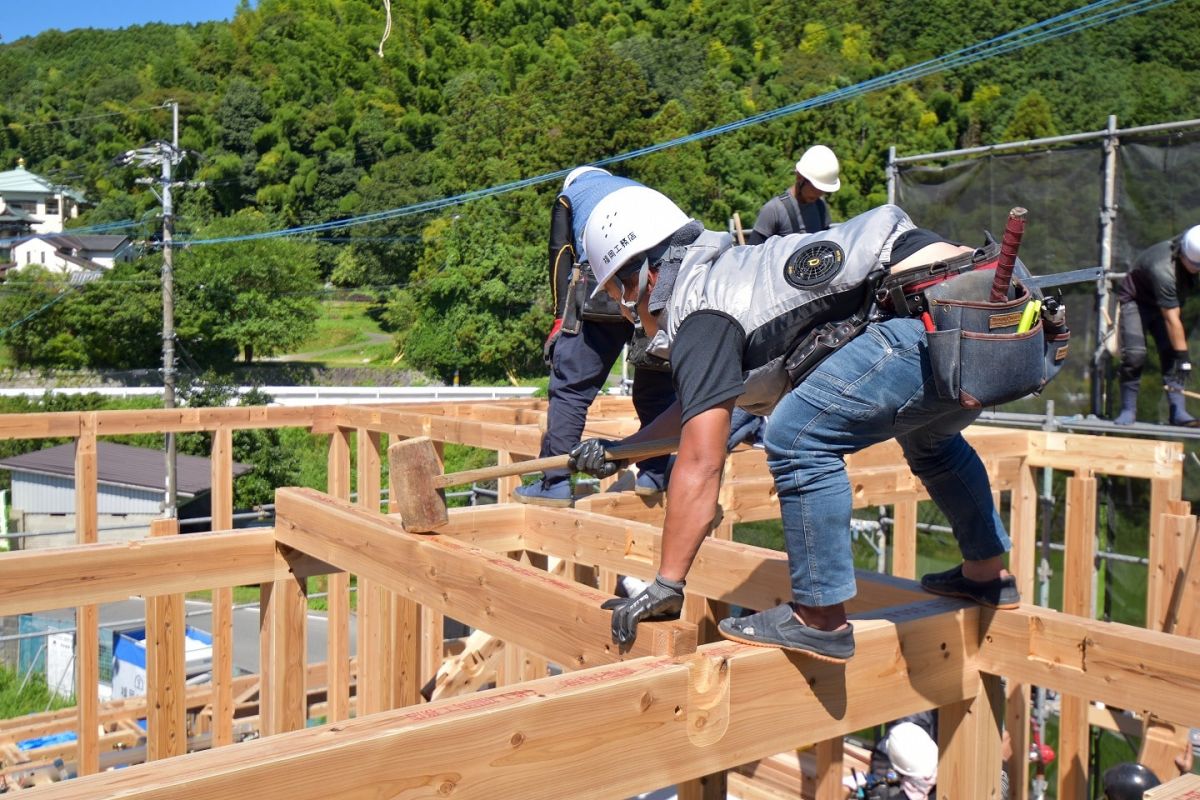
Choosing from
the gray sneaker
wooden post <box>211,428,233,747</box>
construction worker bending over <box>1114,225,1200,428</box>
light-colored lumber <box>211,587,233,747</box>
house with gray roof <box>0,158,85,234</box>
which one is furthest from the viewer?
house with gray roof <box>0,158,85,234</box>

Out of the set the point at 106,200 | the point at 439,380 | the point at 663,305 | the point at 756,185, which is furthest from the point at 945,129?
the point at 663,305

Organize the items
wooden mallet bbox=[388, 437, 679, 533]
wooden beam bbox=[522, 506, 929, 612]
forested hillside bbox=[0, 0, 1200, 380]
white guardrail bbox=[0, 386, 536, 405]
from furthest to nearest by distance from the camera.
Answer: forested hillside bbox=[0, 0, 1200, 380] < white guardrail bbox=[0, 386, 536, 405] < wooden mallet bbox=[388, 437, 679, 533] < wooden beam bbox=[522, 506, 929, 612]

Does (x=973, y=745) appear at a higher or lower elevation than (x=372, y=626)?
higher

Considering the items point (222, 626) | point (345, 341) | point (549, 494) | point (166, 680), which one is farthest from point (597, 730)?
point (345, 341)

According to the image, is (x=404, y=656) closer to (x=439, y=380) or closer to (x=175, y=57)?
(x=439, y=380)

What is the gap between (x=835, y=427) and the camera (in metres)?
2.35

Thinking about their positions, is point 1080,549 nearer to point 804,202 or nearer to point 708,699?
point 804,202

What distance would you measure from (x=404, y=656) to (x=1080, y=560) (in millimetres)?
3587

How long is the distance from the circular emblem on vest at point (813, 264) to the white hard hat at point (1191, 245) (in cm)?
573

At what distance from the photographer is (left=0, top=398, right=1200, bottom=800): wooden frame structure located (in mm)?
1903

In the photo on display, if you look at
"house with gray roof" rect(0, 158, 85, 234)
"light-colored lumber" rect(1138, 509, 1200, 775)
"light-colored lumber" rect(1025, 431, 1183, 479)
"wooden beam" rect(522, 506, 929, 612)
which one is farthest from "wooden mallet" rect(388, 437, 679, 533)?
"house with gray roof" rect(0, 158, 85, 234)

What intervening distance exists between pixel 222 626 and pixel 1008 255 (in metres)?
4.78

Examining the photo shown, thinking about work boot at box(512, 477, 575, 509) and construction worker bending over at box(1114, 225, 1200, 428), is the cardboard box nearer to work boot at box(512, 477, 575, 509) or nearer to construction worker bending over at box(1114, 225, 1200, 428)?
work boot at box(512, 477, 575, 509)

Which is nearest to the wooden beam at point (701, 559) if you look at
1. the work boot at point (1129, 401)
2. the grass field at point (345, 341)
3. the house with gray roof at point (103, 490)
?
the work boot at point (1129, 401)
